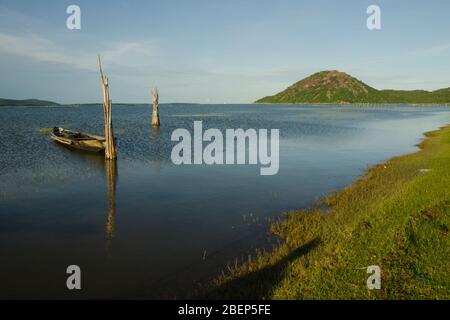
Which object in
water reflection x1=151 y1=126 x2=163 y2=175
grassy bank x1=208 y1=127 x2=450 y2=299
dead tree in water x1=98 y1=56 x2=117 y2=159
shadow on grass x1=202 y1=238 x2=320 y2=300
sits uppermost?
dead tree in water x1=98 y1=56 x2=117 y2=159

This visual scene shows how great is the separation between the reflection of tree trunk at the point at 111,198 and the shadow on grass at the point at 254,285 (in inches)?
196

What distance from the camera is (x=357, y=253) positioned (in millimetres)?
10945

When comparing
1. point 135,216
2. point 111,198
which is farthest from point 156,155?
point 135,216

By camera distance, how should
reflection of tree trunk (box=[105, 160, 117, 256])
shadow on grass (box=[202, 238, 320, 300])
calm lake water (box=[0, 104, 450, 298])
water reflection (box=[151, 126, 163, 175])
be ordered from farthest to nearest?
water reflection (box=[151, 126, 163, 175]) → reflection of tree trunk (box=[105, 160, 117, 256]) → calm lake water (box=[0, 104, 450, 298]) → shadow on grass (box=[202, 238, 320, 300])

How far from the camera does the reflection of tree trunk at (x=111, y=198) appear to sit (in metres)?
14.1

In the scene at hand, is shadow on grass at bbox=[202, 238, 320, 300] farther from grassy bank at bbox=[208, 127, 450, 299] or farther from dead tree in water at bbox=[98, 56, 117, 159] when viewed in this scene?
dead tree in water at bbox=[98, 56, 117, 159]

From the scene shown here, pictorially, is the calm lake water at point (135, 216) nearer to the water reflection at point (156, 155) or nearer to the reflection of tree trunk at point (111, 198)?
the reflection of tree trunk at point (111, 198)

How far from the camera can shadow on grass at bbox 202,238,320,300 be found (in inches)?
366

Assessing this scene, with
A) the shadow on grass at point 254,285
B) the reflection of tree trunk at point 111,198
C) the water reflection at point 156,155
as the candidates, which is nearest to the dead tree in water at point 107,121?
the reflection of tree trunk at point 111,198

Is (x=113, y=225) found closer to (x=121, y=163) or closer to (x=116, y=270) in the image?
(x=116, y=270)

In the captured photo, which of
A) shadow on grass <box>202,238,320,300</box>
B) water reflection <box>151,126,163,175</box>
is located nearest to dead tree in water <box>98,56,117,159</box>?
water reflection <box>151,126,163,175</box>

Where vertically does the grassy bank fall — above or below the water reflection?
below

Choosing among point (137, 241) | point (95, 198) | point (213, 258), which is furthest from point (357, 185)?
point (95, 198)
